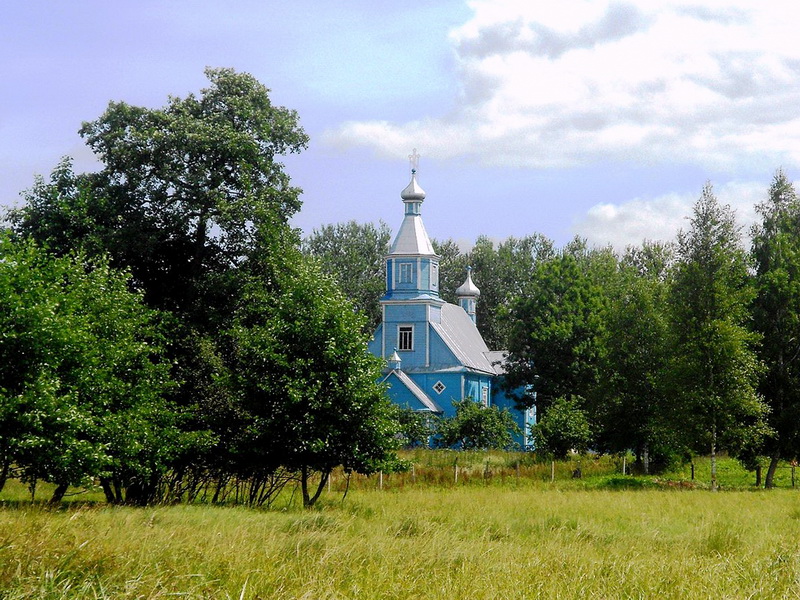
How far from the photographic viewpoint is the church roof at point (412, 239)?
6138 centimetres

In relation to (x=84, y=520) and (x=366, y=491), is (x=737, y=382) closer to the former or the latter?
(x=366, y=491)

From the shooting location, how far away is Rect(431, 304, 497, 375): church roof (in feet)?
A: 202

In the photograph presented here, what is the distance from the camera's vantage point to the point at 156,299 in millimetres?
28766

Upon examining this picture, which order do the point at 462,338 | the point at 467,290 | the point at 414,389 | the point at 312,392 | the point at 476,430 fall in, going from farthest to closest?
the point at 467,290 → the point at 462,338 → the point at 414,389 → the point at 476,430 → the point at 312,392

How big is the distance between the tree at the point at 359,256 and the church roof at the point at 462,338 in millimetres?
7320

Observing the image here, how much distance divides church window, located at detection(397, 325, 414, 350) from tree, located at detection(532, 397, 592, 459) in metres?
17.9

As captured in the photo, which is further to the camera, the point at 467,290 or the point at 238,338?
the point at 467,290

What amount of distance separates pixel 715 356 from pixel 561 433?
11351mm

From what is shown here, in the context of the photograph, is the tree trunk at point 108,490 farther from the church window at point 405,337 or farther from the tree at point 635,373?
the church window at point 405,337

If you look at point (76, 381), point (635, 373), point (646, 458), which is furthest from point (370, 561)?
point (646, 458)

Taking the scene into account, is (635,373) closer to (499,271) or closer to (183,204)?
(183,204)

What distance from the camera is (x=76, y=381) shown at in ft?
68.0

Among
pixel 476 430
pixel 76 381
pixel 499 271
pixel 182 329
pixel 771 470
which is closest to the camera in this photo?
pixel 76 381

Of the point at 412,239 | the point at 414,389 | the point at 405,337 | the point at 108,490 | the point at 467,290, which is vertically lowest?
the point at 108,490
